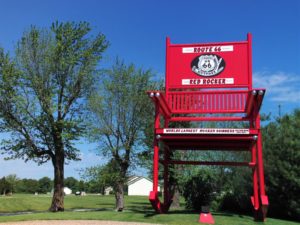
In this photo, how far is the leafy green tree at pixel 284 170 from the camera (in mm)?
12641

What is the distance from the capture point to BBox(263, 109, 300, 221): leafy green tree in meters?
12.6

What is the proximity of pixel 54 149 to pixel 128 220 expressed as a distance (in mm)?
10543

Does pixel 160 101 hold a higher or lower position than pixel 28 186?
higher

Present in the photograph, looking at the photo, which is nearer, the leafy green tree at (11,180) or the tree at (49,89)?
the tree at (49,89)

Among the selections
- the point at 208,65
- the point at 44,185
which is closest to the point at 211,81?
the point at 208,65

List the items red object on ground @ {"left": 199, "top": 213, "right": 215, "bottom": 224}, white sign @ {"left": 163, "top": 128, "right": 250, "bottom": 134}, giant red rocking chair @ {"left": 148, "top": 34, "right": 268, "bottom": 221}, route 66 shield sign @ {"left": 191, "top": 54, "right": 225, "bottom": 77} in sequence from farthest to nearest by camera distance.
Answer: route 66 shield sign @ {"left": 191, "top": 54, "right": 225, "bottom": 77} < giant red rocking chair @ {"left": 148, "top": 34, "right": 268, "bottom": 221} < white sign @ {"left": 163, "top": 128, "right": 250, "bottom": 134} < red object on ground @ {"left": 199, "top": 213, "right": 215, "bottom": 224}

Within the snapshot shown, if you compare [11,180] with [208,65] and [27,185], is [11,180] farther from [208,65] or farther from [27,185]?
[208,65]

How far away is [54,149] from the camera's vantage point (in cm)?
1877

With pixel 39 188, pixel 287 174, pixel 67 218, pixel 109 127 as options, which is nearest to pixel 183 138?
pixel 67 218

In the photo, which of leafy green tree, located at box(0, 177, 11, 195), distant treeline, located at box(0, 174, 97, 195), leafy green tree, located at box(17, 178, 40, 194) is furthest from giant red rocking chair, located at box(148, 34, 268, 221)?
leafy green tree, located at box(17, 178, 40, 194)

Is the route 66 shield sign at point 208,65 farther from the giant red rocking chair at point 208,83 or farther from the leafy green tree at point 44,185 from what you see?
the leafy green tree at point 44,185

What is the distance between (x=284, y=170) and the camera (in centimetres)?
1272

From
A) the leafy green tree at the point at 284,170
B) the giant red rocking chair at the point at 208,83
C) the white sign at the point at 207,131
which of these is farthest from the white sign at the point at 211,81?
the leafy green tree at the point at 284,170

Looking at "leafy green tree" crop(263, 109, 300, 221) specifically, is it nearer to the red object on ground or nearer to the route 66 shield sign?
the route 66 shield sign
